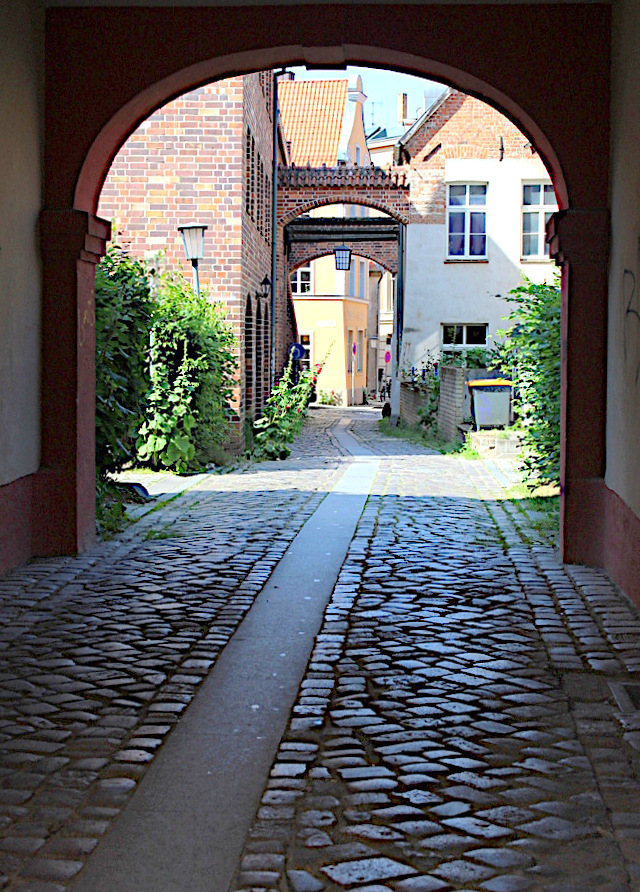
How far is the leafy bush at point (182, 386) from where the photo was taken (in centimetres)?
1479

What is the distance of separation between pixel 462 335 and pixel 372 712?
25.1 m

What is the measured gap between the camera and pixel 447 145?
28984 millimetres

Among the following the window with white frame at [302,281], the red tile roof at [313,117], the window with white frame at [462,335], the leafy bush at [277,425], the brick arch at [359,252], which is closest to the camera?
the leafy bush at [277,425]

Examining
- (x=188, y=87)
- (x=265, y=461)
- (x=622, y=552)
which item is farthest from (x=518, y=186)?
(x=622, y=552)

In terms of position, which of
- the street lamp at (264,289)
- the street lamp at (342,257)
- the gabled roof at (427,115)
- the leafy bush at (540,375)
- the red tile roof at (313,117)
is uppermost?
the red tile roof at (313,117)

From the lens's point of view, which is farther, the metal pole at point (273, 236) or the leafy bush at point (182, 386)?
the metal pole at point (273, 236)

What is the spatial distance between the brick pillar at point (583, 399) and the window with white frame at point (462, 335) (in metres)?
21.0

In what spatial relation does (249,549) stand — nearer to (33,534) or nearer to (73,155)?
(33,534)

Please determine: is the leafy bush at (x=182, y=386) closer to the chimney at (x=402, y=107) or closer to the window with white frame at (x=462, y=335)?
the window with white frame at (x=462, y=335)

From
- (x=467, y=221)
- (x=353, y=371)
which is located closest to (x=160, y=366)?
(x=467, y=221)

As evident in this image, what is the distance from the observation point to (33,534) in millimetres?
8484

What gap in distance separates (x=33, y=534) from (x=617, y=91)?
5175mm

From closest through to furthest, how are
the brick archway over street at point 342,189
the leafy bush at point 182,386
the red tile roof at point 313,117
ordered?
the leafy bush at point 182,386, the brick archway over street at point 342,189, the red tile roof at point 313,117

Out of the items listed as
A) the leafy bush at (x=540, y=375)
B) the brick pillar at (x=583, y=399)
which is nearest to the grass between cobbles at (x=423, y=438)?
the leafy bush at (x=540, y=375)
